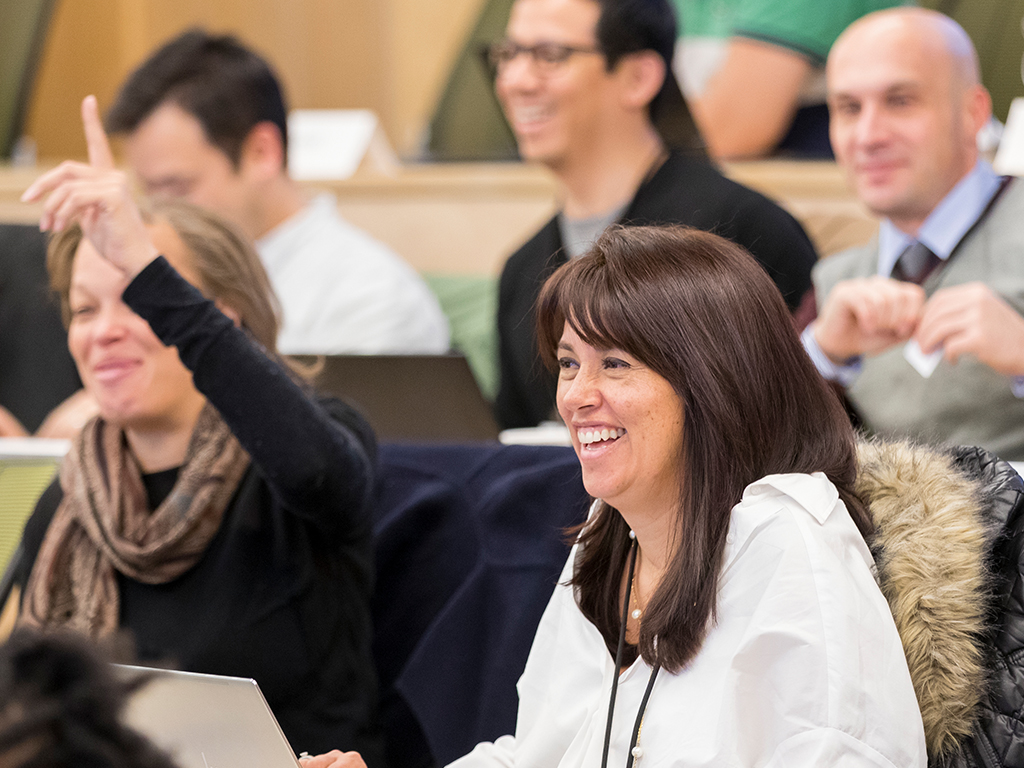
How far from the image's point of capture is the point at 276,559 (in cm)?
174

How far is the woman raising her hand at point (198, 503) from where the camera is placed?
5.17 feet

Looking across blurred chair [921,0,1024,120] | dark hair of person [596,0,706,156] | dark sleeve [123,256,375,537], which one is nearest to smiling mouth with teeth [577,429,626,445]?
dark sleeve [123,256,375,537]

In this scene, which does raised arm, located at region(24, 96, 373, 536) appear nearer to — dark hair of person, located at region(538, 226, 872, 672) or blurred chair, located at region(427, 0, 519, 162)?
dark hair of person, located at region(538, 226, 872, 672)

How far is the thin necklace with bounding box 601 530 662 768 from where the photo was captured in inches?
44.6

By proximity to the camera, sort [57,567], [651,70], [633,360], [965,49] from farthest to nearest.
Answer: [651,70] → [965,49] → [57,567] → [633,360]

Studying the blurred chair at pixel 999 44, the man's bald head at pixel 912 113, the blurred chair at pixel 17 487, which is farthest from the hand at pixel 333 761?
the blurred chair at pixel 999 44

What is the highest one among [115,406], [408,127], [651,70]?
[651,70]

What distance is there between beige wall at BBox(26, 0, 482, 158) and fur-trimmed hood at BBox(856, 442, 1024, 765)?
3.94 metres

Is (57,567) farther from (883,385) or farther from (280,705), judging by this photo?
(883,385)

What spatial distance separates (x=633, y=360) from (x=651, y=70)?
1848 mm

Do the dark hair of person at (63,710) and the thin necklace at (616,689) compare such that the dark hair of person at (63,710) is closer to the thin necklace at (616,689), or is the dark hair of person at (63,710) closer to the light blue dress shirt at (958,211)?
the thin necklace at (616,689)

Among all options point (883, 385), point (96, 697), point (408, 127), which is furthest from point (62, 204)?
point (408, 127)

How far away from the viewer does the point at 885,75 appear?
2.33 m

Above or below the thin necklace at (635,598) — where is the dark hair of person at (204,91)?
above
